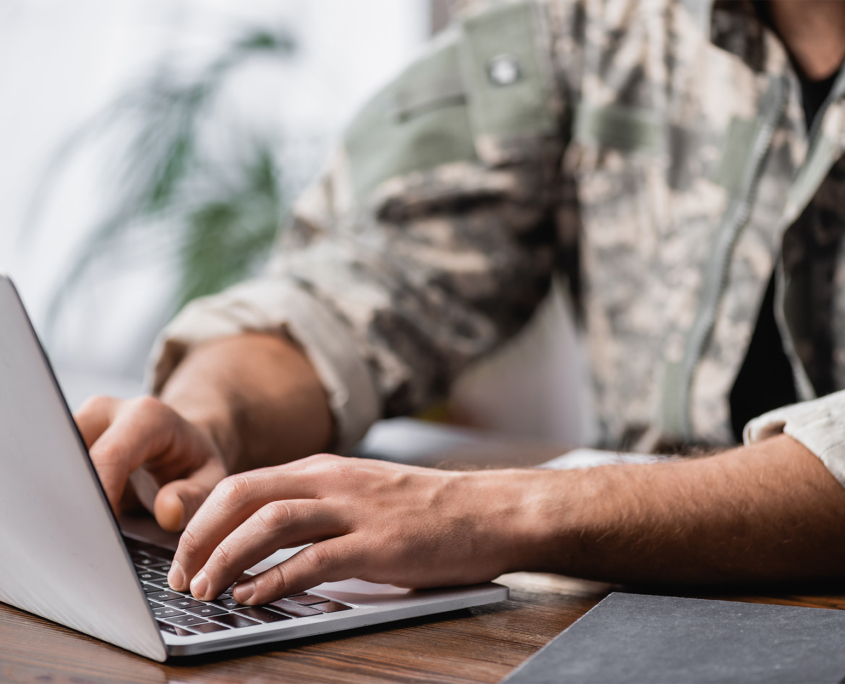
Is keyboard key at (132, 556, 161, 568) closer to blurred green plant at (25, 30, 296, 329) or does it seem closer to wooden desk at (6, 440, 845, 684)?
wooden desk at (6, 440, 845, 684)

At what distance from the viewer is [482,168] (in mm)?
885

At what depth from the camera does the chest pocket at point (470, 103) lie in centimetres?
88

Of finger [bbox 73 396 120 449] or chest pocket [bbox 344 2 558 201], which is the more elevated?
chest pocket [bbox 344 2 558 201]

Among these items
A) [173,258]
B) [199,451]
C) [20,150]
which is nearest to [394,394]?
[199,451]

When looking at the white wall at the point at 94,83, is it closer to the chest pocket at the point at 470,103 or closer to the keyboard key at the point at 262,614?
the chest pocket at the point at 470,103

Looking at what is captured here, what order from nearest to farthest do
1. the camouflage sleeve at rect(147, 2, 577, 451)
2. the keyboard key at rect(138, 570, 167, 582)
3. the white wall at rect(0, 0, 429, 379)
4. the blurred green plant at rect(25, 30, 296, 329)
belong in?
the keyboard key at rect(138, 570, 167, 582)
the camouflage sleeve at rect(147, 2, 577, 451)
the blurred green plant at rect(25, 30, 296, 329)
the white wall at rect(0, 0, 429, 379)

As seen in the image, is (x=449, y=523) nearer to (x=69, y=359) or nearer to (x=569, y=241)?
(x=569, y=241)

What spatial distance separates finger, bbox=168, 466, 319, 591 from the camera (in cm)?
36

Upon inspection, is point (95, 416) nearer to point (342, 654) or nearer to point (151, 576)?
point (151, 576)

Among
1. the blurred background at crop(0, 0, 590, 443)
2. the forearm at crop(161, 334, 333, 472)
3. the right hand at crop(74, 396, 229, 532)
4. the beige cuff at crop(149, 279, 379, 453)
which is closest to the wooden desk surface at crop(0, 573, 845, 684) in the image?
the right hand at crop(74, 396, 229, 532)

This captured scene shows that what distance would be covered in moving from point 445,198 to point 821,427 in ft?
1.72

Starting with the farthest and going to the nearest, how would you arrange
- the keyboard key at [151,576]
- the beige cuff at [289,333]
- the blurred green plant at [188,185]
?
the blurred green plant at [188,185] < the beige cuff at [289,333] < the keyboard key at [151,576]

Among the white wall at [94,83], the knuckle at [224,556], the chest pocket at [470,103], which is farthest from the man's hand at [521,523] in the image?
the white wall at [94,83]

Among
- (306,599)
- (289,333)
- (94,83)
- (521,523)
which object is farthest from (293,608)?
(94,83)
